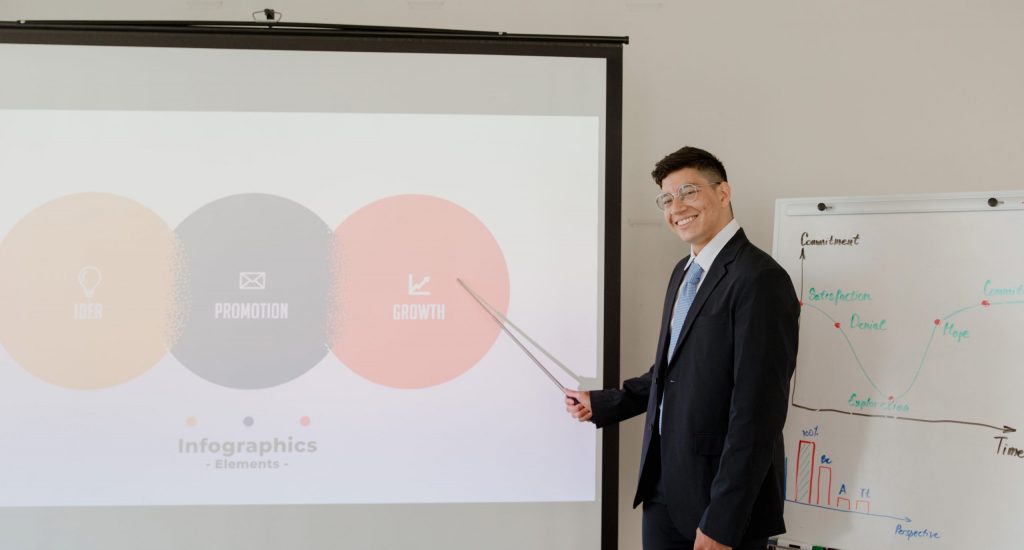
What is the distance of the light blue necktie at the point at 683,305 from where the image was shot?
5.56ft

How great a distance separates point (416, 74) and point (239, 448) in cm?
136

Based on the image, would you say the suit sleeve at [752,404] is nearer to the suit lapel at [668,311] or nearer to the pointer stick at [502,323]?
the suit lapel at [668,311]

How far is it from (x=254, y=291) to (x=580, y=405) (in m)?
1.13

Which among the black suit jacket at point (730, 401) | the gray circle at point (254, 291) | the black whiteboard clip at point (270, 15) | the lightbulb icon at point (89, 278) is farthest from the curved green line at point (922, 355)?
the lightbulb icon at point (89, 278)

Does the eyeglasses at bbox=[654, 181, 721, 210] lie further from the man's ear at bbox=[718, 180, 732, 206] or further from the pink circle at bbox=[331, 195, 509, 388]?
the pink circle at bbox=[331, 195, 509, 388]

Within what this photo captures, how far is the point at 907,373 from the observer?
5.97ft

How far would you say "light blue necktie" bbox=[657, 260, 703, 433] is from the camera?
1.69 meters

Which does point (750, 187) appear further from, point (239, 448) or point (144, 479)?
point (144, 479)

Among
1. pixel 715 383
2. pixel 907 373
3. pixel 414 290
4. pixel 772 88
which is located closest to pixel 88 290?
pixel 414 290

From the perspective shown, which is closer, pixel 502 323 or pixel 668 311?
pixel 668 311

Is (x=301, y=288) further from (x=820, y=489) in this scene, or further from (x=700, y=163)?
(x=820, y=489)

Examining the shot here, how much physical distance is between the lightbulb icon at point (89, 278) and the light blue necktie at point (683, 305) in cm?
183

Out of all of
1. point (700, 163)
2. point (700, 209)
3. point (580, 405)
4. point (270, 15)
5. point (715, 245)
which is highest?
point (270, 15)

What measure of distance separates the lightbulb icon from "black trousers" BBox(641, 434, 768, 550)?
183 cm
